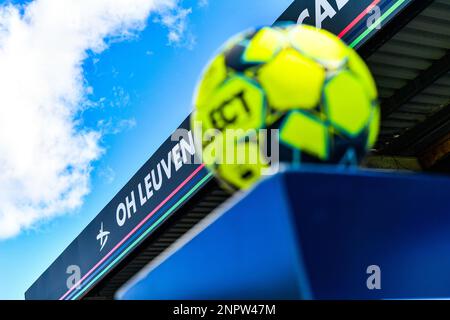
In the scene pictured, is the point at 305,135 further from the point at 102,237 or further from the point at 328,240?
the point at 102,237

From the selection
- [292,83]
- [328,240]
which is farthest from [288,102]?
[328,240]

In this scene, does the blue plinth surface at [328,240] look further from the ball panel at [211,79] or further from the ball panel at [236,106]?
the ball panel at [211,79]

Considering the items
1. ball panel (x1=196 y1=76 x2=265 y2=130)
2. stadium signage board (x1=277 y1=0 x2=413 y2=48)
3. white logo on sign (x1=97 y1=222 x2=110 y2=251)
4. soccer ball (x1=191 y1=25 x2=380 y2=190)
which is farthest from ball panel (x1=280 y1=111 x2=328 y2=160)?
white logo on sign (x1=97 y1=222 x2=110 y2=251)

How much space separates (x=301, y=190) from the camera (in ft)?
5.26

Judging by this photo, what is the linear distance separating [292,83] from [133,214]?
8367mm

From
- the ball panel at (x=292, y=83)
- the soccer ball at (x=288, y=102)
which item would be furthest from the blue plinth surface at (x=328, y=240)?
the ball panel at (x=292, y=83)

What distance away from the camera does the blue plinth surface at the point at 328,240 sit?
5.25 feet

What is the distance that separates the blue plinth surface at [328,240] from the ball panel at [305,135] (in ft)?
1.34

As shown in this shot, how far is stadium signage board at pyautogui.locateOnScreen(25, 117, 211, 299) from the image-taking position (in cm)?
855

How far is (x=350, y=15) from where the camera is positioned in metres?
5.58

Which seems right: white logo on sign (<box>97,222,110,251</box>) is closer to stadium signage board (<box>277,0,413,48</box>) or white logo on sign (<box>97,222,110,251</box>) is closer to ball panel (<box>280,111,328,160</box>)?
stadium signage board (<box>277,0,413,48</box>)
